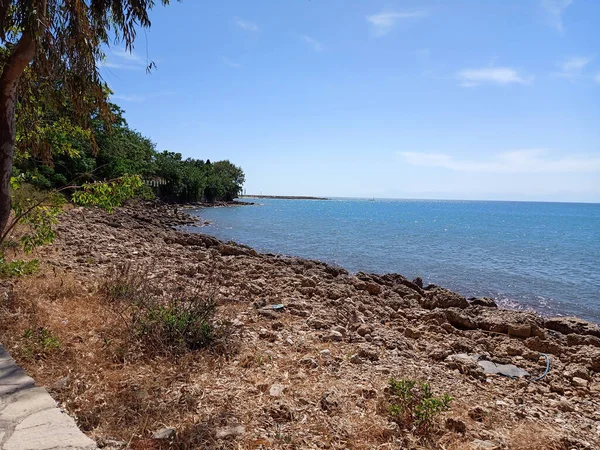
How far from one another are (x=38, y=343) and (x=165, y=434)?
2.23 m

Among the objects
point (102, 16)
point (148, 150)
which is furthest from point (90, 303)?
point (148, 150)

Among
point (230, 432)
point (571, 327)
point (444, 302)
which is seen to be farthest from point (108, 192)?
point (571, 327)

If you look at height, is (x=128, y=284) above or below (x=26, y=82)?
below

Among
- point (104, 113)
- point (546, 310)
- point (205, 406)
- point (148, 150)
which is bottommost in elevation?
point (546, 310)

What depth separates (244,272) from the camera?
1173cm

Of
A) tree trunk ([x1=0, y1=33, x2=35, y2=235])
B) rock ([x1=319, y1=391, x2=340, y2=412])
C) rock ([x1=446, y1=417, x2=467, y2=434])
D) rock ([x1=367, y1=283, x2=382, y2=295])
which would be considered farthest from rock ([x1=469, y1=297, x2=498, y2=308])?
tree trunk ([x1=0, y1=33, x2=35, y2=235])

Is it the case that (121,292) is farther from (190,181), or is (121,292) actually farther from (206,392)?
(190,181)

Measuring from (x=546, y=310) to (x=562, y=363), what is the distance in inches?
270

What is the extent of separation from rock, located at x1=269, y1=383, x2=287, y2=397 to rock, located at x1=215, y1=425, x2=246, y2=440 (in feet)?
2.32

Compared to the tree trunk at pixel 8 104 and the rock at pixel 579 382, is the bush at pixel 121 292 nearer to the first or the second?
the tree trunk at pixel 8 104

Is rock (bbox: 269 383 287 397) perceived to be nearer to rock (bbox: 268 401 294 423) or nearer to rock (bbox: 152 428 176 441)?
rock (bbox: 268 401 294 423)

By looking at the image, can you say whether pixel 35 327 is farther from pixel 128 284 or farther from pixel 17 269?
pixel 128 284

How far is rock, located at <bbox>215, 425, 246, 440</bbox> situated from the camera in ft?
A: 10.2

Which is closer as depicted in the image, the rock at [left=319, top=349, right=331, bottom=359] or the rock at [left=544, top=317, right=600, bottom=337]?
the rock at [left=319, top=349, right=331, bottom=359]
